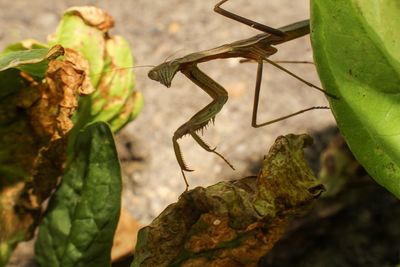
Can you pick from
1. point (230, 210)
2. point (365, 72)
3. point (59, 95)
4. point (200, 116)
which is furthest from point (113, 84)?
point (365, 72)

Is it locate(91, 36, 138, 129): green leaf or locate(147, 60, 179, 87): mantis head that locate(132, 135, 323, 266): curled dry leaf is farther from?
locate(147, 60, 179, 87): mantis head

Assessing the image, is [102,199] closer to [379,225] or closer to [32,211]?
[32,211]

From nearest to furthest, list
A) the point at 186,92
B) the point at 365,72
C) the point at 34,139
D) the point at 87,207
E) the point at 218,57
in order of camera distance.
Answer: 1. the point at 365,72
2. the point at 87,207
3. the point at 34,139
4. the point at 218,57
5. the point at 186,92

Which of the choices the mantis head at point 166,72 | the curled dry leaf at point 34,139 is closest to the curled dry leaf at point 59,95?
the curled dry leaf at point 34,139

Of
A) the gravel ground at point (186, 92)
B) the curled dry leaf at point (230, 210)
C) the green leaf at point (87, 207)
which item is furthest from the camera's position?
the gravel ground at point (186, 92)

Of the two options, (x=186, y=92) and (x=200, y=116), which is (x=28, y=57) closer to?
(x=200, y=116)

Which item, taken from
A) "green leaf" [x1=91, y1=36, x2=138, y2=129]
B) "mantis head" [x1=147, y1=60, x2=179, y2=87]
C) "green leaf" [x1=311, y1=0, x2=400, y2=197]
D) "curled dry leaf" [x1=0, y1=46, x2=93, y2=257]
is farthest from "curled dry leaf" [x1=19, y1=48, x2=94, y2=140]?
"green leaf" [x1=311, y1=0, x2=400, y2=197]

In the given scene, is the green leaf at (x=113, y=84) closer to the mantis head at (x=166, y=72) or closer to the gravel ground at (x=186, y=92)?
the mantis head at (x=166, y=72)
